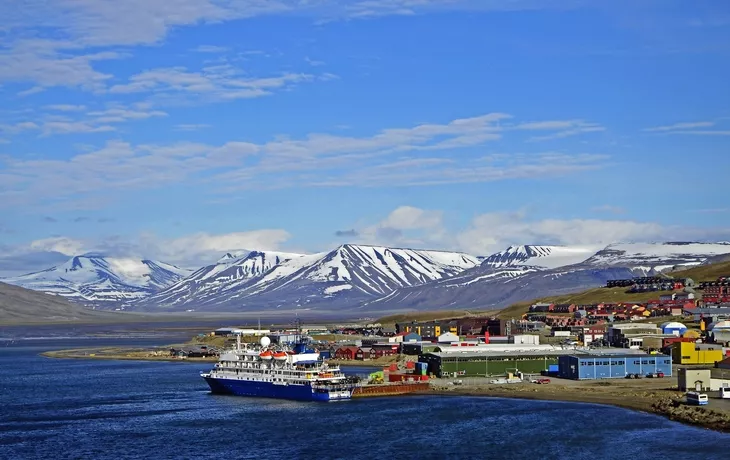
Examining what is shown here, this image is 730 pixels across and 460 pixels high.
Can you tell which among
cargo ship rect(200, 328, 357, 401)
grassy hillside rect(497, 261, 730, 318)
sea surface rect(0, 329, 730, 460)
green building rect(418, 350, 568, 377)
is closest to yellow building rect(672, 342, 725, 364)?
green building rect(418, 350, 568, 377)

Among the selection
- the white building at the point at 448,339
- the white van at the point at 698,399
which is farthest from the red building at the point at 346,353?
the white van at the point at 698,399

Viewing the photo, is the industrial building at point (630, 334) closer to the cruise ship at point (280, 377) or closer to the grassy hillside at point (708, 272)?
the cruise ship at point (280, 377)

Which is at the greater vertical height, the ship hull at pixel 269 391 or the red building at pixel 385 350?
the red building at pixel 385 350

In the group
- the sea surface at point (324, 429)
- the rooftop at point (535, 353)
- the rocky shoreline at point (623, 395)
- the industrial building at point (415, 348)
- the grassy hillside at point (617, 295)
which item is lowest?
the sea surface at point (324, 429)

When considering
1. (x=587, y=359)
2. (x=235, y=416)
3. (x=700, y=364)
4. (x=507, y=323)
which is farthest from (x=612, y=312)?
(x=235, y=416)

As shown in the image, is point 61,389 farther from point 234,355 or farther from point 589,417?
point 589,417

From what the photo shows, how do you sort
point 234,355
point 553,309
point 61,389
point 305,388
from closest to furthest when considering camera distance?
point 305,388 < point 234,355 < point 61,389 < point 553,309

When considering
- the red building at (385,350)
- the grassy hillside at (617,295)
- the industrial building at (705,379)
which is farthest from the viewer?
the grassy hillside at (617,295)
